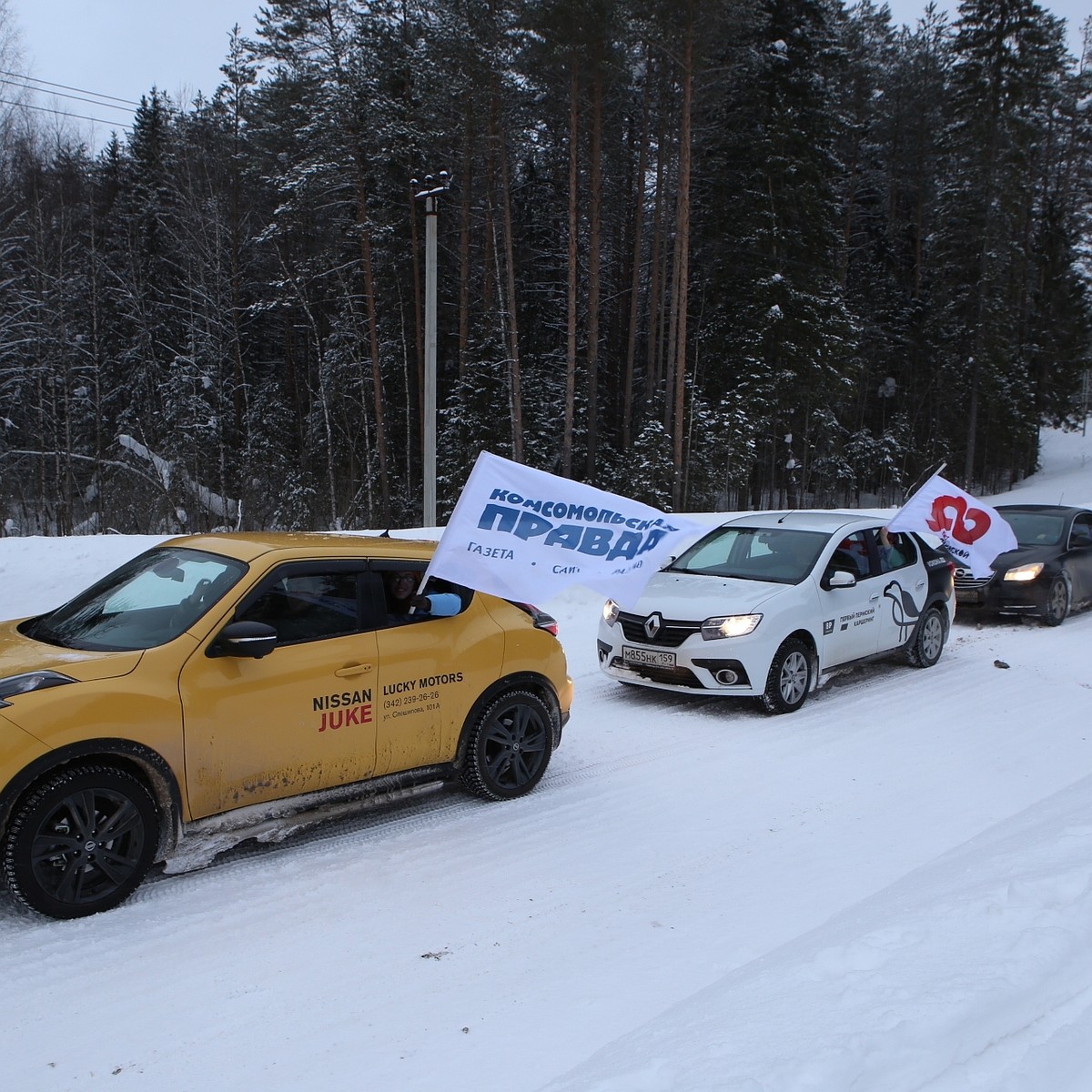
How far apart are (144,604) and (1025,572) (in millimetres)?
11173

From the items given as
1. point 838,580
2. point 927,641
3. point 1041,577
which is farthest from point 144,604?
point 1041,577

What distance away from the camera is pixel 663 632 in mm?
8070

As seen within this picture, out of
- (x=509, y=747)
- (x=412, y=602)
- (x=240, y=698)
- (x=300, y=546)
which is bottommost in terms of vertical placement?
(x=509, y=747)

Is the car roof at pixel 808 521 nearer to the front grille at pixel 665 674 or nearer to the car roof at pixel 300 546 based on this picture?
the front grille at pixel 665 674

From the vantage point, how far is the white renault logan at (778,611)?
788 cm

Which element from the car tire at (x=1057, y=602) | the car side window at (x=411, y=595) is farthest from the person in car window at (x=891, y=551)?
the car side window at (x=411, y=595)

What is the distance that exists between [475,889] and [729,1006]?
1669mm

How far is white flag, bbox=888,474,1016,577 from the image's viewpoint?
9.48 metres

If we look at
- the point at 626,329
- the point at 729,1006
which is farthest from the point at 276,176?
the point at 729,1006

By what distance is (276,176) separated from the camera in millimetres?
28297

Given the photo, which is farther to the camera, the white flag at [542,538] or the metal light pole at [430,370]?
the metal light pole at [430,370]

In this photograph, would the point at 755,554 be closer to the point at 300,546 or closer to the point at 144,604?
the point at 300,546

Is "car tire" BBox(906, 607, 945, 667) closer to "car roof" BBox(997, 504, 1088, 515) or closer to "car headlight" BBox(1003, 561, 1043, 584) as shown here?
"car headlight" BBox(1003, 561, 1043, 584)

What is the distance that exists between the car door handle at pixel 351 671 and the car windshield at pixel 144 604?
0.75 m
